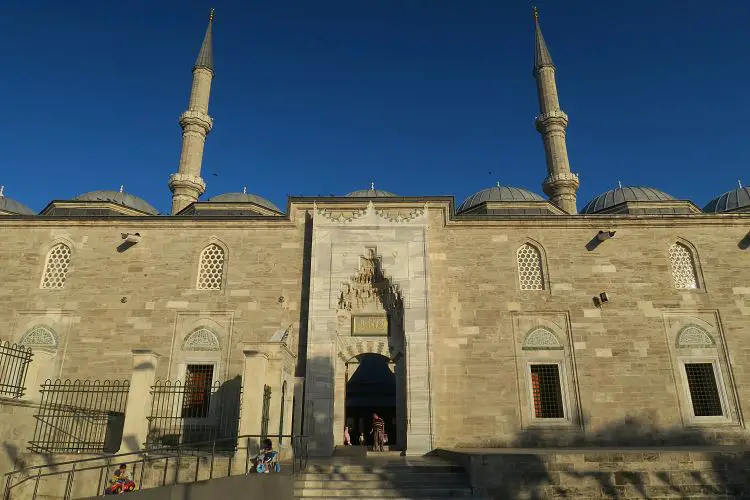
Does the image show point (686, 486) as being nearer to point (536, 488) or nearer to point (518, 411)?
point (536, 488)

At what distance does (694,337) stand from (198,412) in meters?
13.1

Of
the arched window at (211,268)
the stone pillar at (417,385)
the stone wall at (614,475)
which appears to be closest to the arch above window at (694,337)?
the stone wall at (614,475)

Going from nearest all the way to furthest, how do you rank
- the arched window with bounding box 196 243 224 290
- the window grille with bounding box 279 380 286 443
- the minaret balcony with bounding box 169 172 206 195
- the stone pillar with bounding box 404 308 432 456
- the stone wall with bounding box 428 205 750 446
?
1. the window grille with bounding box 279 380 286 443
2. the stone pillar with bounding box 404 308 432 456
3. the stone wall with bounding box 428 205 750 446
4. the arched window with bounding box 196 243 224 290
5. the minaret balcony with bounding box 169 172 206 195

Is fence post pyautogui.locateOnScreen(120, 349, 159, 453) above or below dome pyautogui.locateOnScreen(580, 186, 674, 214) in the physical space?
below

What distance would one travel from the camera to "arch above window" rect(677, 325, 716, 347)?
13766 mm

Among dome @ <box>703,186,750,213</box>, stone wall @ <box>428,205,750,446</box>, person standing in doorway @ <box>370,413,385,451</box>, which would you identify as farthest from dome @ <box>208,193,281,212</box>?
dome @ <box>703,186,750,213</box>

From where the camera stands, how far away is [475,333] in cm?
1384

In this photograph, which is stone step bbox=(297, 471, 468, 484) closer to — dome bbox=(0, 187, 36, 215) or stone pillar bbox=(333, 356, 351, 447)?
stone pillar bbox=(333, 356, 351, 447)

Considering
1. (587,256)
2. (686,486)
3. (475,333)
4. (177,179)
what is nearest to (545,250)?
(587,256)

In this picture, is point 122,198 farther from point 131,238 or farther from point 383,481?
point 383,481

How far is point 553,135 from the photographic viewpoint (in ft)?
76.3

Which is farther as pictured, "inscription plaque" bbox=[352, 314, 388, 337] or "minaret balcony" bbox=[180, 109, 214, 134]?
"minaret balcony" bbox=[180, 109, 214, 134]

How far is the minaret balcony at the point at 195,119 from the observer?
2252cm

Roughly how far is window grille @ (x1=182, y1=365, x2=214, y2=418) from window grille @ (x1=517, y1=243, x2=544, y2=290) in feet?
28.9
